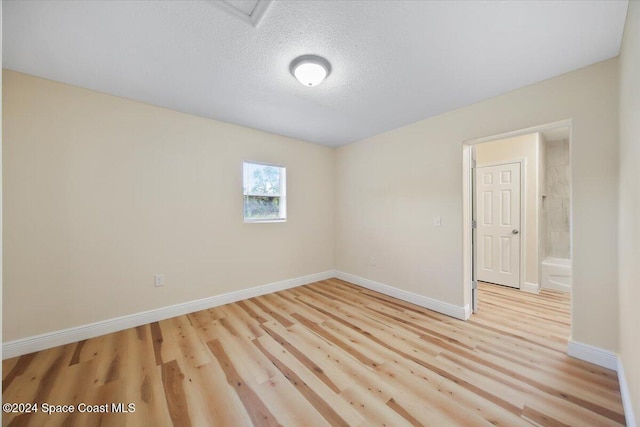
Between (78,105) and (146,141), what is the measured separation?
23.1 inches

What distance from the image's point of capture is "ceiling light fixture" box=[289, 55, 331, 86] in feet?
6.23

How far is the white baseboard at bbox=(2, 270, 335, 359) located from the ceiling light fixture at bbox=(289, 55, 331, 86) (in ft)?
9.00

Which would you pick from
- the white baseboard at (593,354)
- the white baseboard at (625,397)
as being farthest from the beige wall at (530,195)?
the white baseboard at (625,397)

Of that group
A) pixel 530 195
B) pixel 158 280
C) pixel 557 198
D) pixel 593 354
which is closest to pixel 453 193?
pixel 593 354

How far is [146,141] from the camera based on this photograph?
2711mm

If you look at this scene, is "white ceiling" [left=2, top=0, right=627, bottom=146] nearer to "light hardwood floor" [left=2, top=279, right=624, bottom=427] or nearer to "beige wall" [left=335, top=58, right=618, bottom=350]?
"beige wall" [left=335, top=58, right=618, bottom=350]

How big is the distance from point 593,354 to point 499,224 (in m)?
2.37

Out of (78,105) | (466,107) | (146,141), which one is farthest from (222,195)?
(466,107)

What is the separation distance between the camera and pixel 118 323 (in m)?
2.52

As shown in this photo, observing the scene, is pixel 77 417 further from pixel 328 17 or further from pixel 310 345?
pixel 328 17

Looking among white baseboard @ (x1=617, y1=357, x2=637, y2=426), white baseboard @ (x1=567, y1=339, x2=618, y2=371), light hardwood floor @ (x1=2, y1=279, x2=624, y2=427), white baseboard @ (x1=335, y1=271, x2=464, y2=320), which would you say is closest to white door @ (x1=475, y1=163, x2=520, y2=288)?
light hardwood floor @ (x1=2, y1=279, x2=624, y2=427)

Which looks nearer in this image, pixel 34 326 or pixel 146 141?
pixel 34 326

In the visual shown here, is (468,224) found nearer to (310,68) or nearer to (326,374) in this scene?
(326,374)

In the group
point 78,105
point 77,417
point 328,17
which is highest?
point 328,17
